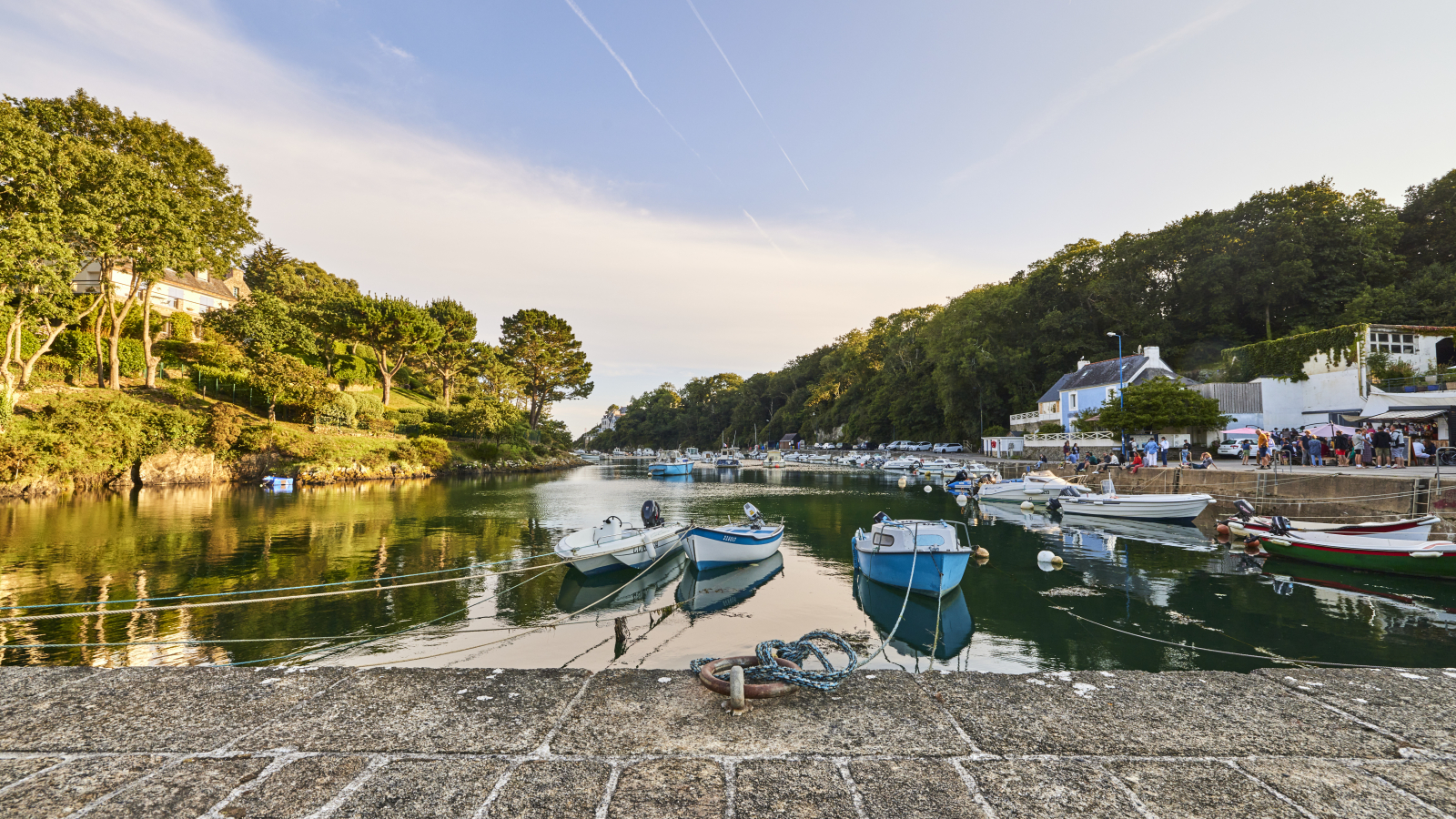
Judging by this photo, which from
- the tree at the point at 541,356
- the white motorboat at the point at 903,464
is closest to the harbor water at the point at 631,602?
the white motorboat at the point at 903,464

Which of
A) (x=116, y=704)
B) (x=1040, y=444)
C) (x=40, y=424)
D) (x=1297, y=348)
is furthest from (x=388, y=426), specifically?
(x=1297, y=348)

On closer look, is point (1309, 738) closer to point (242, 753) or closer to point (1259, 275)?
point (242, 753)

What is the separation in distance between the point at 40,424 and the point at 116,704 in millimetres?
38470

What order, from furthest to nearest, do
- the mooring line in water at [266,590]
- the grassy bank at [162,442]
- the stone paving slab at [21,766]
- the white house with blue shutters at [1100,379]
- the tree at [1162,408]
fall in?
the white house with blue shutters at [1100,379], the tree at [1162,408], the grassy bank at [162,442], the mooring line in water at [266,590], the stone paving slab at [21,766]

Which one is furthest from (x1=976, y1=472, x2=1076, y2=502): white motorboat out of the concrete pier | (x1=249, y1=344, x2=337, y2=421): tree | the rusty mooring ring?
(x1=249, y1=344, x2=337, y2=421): tree

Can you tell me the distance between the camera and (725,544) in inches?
683

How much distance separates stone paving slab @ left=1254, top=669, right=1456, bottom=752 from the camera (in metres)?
5.00

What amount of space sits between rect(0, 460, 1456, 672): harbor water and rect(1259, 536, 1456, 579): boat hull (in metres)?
0.28

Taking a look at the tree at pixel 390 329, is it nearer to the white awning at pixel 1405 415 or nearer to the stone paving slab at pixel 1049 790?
the stone paving slab at pixel 1049 790

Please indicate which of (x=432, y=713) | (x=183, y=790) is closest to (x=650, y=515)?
(x=432, y=713)

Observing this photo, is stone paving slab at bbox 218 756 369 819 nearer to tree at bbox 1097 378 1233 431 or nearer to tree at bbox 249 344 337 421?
tree at bbox 1097 378 1233 431

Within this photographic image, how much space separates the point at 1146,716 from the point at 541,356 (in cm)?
7659

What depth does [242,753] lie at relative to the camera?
455cm

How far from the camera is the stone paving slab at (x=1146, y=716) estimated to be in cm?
471
